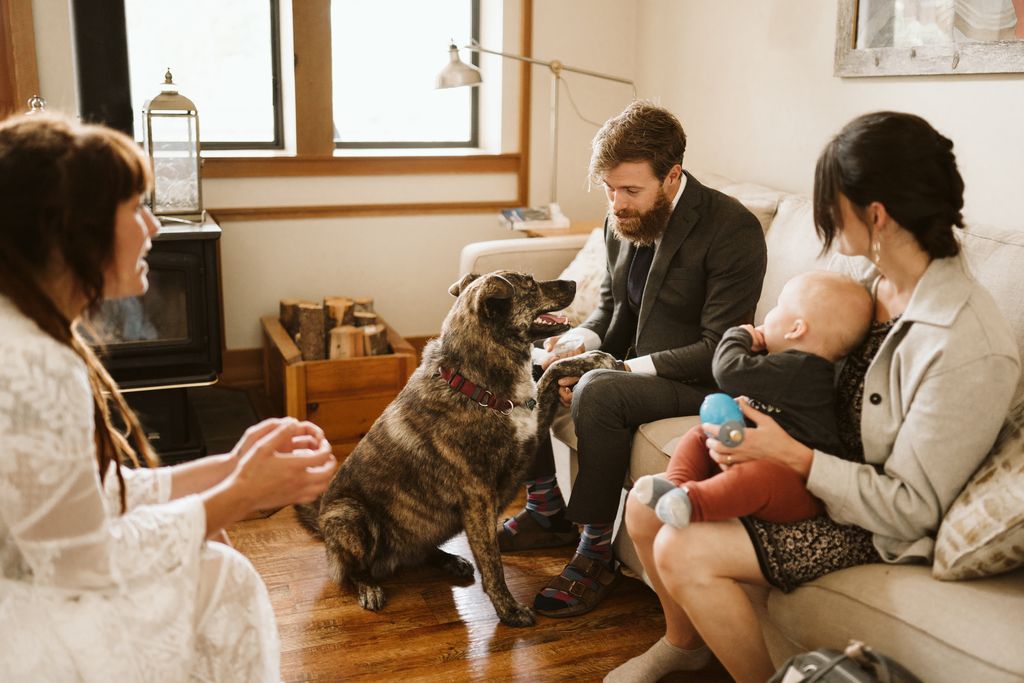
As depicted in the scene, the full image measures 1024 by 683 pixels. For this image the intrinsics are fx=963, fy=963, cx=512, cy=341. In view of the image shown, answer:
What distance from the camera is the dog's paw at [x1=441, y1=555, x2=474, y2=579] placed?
2684mm

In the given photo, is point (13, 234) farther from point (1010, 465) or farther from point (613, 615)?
point (613, 615)

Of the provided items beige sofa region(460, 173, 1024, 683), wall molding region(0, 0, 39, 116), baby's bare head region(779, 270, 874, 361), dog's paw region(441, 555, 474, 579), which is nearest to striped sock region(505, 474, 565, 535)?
dog's paw region(441, 555, 474, 579)

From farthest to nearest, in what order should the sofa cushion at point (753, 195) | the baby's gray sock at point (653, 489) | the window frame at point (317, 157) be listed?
1. the window frame at point (317, 157)
2. the sofa cushion at point (753, 195)
3. the baby's gray sock at point (653, 489)

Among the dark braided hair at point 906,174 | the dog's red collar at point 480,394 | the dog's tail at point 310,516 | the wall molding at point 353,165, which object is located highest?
the dark braided hair at point 906,174

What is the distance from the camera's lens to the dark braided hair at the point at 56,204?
48.7 inches

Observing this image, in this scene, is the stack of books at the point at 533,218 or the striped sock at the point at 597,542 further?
the stack of books at the point at 533,218

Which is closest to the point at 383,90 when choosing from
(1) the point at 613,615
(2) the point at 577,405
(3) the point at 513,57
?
(3) the point at 513,57

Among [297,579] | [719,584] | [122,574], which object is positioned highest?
[122,574]

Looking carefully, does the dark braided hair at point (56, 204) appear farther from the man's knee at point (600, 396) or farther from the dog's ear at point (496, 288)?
the man's knee at point (600, 396)

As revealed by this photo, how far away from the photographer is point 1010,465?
1.62 m

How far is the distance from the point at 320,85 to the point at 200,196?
823 millimetres

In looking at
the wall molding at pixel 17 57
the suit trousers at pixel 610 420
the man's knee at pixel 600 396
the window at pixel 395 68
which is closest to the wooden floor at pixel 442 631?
the suit trousers at pixel 610 420

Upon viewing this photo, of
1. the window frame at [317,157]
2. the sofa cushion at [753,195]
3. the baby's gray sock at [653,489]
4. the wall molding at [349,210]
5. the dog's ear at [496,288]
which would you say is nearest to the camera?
the baby's gray sock at [653,489]

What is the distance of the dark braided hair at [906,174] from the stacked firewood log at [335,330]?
7.43 feet
